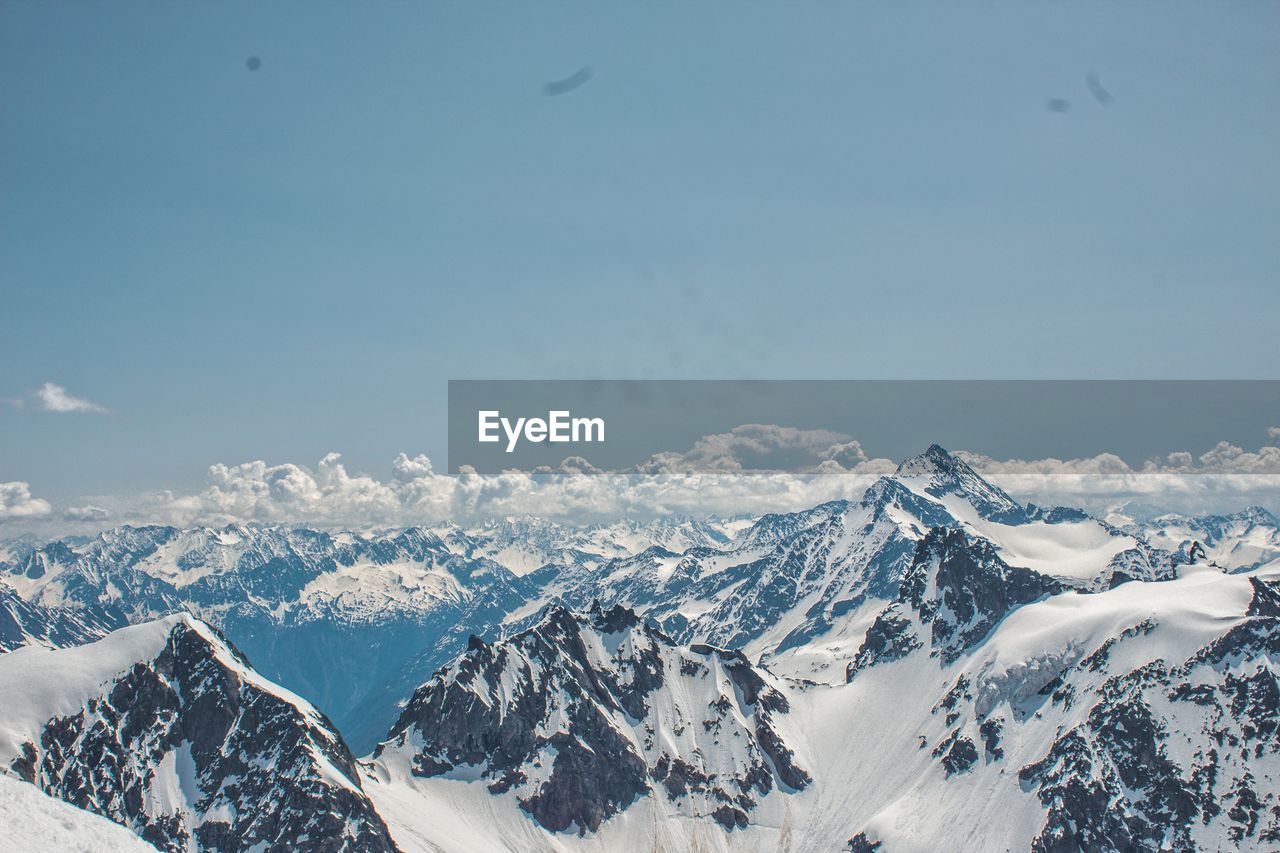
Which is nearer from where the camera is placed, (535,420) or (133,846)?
(133,846)

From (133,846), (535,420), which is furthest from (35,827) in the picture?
(535,420)

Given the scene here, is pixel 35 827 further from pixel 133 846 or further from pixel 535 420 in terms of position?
pixel 535 420

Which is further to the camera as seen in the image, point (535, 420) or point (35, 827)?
point (535, 420)

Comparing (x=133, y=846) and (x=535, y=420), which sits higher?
(x=535, y=420)

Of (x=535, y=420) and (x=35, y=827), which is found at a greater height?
(x=535, y=420)
